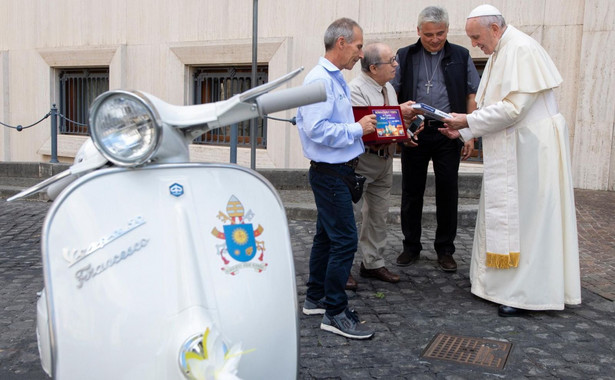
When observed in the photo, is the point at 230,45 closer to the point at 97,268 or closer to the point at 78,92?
the point at 78,92

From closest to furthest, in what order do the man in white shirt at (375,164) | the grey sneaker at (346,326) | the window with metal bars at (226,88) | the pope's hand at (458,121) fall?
1. the grey sneaker at (346,326)
2. the pope's hand at (458,121)
3. the man in white shirt at (375,164)
4. the window with metal bars at (226,88)

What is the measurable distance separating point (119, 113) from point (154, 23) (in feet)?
32.1

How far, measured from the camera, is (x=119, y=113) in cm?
218

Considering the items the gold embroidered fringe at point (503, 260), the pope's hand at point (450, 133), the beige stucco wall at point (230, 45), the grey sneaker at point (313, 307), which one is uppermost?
the beige stucco wall at point (230, 45)

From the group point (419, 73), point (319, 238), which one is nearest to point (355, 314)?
point (319, 238)

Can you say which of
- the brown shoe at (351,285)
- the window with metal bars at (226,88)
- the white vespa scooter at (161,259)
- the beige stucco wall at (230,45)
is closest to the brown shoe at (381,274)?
the brown shoe at (351,285)

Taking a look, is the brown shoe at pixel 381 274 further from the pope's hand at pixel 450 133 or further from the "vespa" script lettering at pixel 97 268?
the "vespa" script lettering at pixel 97 268

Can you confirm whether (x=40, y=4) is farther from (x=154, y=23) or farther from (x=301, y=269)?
(x=301, y=269)

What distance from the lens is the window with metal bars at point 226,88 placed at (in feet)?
35.3

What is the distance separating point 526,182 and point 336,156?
1.33 meters

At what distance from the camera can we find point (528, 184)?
13.3 ft

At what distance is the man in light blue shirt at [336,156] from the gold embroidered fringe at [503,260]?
3.23ft

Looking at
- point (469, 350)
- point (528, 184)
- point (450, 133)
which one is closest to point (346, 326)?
point (469, 350)

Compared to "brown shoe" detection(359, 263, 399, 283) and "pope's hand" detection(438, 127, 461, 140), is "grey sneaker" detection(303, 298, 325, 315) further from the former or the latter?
"pope's hand" detection(438, 127, 461, 140)
